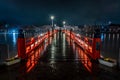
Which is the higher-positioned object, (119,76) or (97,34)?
(97,34)

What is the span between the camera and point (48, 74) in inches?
294

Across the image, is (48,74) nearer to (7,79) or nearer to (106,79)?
(7,79)

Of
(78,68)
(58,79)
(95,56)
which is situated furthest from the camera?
(95,56)

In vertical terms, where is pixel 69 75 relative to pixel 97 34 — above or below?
below

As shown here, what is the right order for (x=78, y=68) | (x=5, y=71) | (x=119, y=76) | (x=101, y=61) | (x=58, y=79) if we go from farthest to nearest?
(x=101, y=61), (x=78, y=68), (x=5, y=71), (x=119, y=76), (x=58, y=79)

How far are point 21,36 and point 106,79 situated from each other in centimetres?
619

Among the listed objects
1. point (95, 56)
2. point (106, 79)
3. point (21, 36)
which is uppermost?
point (21, 36)

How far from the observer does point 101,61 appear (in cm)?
954

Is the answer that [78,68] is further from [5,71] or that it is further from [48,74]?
[5,71]

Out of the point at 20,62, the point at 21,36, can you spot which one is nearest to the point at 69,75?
the point at 20,62

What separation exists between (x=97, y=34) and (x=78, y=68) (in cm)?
293

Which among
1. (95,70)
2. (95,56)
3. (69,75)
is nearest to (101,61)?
(95,56)

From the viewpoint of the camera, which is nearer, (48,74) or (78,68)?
(48,74)

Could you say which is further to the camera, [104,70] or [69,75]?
[104,70]
